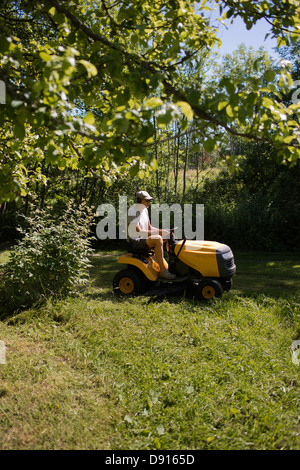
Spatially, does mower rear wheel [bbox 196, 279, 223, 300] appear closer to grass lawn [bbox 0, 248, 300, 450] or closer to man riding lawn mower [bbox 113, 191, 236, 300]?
man riding lawn mower [bbox 113, 191, 236, 300]

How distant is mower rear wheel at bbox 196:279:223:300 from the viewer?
4879mm

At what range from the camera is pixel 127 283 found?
17.6ft

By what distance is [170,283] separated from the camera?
5.32 metres

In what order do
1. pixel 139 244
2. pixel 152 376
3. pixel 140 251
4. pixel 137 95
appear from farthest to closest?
pixel 140 251, pixel 139 244, pixel 152 376, pixel 137 95

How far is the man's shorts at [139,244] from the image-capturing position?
5198 mm

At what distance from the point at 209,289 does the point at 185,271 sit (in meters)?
0.44

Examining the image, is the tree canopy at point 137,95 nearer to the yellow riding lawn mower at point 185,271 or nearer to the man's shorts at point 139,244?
the man's shorts at point 139,244

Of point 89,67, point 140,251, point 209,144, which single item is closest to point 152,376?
point 209,144

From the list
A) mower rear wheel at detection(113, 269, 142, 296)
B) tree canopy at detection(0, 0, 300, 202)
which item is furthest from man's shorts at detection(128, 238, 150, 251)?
tree canopy at detection(0, 0, 300, 202)

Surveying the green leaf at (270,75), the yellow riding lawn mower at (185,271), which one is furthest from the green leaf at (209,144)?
the yellow riding lawn mower at (185,271)

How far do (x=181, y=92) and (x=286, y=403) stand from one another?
2.44 m

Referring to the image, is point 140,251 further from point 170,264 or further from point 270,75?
point 270,75
